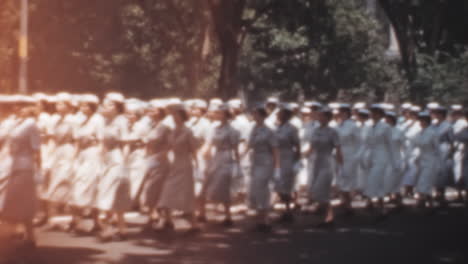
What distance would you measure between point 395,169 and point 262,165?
3946 millimetres

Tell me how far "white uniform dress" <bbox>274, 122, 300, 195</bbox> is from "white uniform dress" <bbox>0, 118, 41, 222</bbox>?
505 centimetres

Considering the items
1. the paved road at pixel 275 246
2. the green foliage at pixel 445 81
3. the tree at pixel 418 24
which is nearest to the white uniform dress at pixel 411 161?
the paved road at pixel 275 246

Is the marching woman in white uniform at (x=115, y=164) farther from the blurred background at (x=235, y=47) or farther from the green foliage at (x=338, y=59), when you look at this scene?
the green foliage at (x=338, y=59)

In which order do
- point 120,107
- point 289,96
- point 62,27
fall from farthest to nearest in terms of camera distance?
1. point 289,96
2. point 62,27
3. point 120,107

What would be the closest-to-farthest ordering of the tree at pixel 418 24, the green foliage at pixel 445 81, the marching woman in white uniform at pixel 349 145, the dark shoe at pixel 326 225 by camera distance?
the dark shoe at pixel 326 225, the marching woman in white uniform at pixel 349 145, the green foliage at pixel 445 81, the tree at pixel 418 24

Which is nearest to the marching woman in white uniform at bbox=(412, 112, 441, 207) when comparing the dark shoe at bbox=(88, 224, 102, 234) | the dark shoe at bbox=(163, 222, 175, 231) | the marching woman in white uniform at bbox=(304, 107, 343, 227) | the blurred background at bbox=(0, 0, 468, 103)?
the marching woman in white uniform at bbox=(304, 107, 343, 227)

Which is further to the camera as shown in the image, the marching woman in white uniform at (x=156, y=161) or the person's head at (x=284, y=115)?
the person's head at (x=284, y=115)

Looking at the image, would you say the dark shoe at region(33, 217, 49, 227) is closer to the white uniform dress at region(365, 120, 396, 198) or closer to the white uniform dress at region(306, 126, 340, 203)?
the white uniform dress at region(306, 126, 340, 203)

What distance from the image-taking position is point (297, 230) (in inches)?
591

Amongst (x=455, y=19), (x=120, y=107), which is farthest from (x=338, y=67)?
(x=120, y=107)

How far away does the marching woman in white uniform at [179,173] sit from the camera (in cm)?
1375

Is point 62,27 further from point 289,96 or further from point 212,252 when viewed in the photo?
point 212,252

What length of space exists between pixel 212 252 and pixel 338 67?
2874cm

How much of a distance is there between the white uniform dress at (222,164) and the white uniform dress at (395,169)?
4.02 metres
